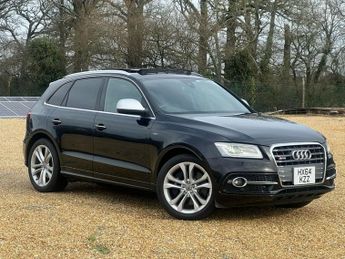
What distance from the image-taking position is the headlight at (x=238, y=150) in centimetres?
635

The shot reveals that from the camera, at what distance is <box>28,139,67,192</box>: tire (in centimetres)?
842

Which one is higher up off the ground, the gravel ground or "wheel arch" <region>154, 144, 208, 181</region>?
"wheel arch" <region>154, 144, 208, 181</region>

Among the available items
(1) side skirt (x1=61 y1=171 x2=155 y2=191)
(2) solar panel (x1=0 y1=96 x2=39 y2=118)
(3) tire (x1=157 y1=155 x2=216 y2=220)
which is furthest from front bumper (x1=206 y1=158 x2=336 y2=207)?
(2) solar panel (x1=0 y1=96 x2=39 y2=118)

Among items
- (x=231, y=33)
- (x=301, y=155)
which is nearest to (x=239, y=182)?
(x=301, y=155)

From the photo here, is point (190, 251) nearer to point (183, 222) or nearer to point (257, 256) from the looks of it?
point (257, 256)

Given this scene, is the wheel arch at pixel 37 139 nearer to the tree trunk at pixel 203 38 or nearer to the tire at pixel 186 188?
the tire at pixel 186 188

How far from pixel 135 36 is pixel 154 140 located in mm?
30160

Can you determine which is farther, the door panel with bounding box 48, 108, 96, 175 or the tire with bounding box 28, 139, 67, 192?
the tire with bounding box 28, 139, 67, 192

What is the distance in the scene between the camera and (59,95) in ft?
28.7

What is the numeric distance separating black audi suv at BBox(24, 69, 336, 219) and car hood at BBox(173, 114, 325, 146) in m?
0.01

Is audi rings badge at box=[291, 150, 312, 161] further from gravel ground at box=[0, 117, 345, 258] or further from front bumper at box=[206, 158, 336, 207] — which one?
gravel ground at box=[0, 117, 345, 258]

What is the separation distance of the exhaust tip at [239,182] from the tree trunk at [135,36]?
3072cm

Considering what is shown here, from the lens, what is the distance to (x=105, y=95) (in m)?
7.96

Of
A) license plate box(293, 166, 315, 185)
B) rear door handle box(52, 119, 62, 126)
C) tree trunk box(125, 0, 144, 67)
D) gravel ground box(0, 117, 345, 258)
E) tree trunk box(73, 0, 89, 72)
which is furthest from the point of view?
tree trunk box(73, 0, 89, 72)
